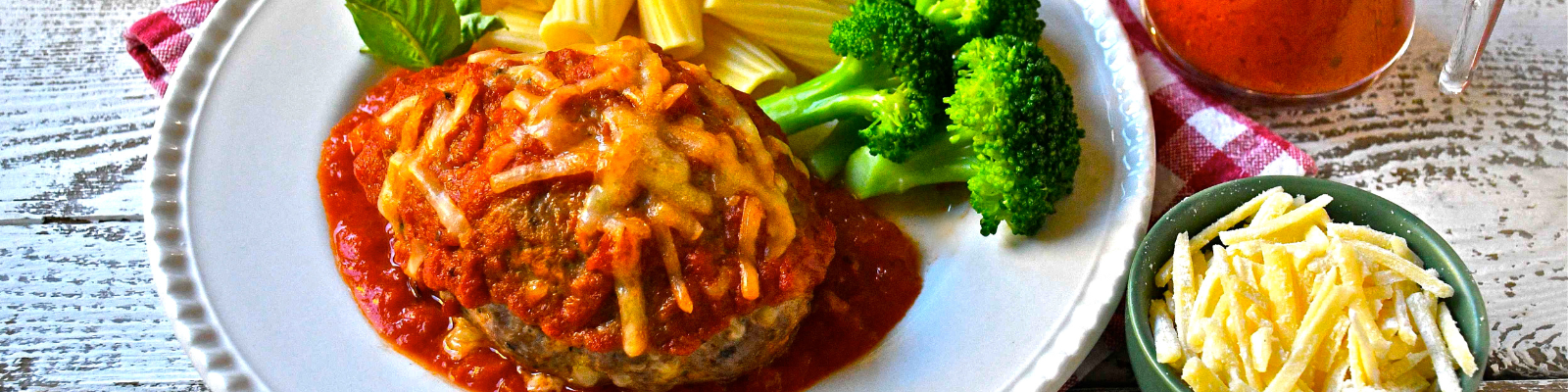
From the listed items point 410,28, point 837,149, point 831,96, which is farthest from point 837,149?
point 410,28

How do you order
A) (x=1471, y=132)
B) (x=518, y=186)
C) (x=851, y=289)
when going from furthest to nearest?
(x=1471, y=132)
(x=851, y=289)
(x=518, y=186)

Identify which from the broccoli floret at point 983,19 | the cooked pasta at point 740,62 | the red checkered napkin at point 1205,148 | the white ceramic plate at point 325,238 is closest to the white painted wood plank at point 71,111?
the white ceramic plate at point 325,238

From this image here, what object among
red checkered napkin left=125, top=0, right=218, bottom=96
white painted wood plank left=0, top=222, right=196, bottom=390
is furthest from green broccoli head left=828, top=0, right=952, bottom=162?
red checkered napkin left=125, top=0, right=218, bottom=96

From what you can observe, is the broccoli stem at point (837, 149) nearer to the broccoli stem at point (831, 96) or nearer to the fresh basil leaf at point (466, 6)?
the broccoli stem at point (831, 96)

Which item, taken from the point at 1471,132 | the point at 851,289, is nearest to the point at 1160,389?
the point at 851,289

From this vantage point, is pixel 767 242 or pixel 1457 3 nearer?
pixel 767 242

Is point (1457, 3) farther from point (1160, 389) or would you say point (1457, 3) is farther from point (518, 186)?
point (518, 186)

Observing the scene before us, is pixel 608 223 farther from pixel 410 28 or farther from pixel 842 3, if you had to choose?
pixel 842 3
